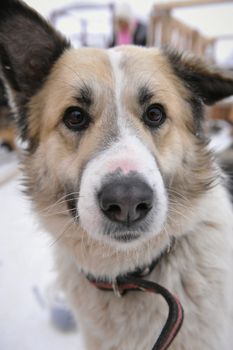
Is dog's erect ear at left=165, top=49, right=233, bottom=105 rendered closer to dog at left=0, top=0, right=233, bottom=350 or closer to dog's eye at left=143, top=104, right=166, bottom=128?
dog at left=0, top=0, right=233, bottom=350

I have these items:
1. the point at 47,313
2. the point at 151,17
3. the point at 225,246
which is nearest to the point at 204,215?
the point at 225,246

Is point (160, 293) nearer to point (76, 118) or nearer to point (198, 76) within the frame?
point (76, 118)

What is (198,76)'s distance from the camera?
4.68 ft

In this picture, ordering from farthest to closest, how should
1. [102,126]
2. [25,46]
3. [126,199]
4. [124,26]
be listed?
[124,26] < [25,46] < [102,126] < [126,199]

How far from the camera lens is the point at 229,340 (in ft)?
4.29

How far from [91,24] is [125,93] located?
590cm

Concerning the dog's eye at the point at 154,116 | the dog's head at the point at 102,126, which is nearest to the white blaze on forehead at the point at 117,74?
the dog's head at the point at 102,126

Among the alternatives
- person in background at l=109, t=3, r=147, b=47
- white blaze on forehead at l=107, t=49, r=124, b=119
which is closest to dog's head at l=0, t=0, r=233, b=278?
white blaze on forehead at l=107, t=49, r=124, b=119

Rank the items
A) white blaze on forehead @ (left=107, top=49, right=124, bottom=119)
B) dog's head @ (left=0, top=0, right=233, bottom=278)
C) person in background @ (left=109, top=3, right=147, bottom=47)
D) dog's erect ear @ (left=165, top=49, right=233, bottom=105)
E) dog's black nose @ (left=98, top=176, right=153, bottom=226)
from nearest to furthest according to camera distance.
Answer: dog's black nose @ (left=98, top=176, right=153, bottom=226), dog's head @ (left=0, top=0, right=233, bottom=278), white blaze on forehead @ (left=107, top=49, right=124, bottom=119), dog's erect ear @ (left=165, top=49, right=233, bottom=105), person in background @ (left=109, top=3, right=147, bottom=47)

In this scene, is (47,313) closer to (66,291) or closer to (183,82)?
(66,291)

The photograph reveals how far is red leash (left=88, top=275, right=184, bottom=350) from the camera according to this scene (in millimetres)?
1077

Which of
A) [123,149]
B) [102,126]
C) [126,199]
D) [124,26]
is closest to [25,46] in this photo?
[102,126]

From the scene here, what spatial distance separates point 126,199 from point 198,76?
735mm

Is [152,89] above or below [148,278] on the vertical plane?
above
